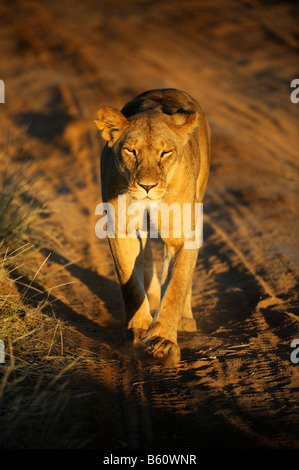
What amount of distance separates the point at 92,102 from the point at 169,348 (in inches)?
404

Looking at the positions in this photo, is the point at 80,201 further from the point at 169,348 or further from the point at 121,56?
the point at 121,56

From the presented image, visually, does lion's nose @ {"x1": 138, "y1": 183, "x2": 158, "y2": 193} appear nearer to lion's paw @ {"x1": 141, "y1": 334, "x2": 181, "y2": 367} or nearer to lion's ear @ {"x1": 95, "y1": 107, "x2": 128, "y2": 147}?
lion's ear @ {"x1": 95, "y1": 107, "x2": 128, "y2": 147}

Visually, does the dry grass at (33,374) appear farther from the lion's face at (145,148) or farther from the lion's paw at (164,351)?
the lion's face at (145,148)

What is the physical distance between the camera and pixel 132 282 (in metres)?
5.20

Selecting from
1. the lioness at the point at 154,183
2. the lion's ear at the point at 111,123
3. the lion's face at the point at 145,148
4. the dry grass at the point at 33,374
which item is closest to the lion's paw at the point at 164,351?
the lioness at the point at 154,183

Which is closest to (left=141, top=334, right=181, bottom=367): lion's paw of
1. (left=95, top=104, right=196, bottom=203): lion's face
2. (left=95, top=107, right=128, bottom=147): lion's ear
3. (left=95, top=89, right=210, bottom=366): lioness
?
(left=95, top=89, right=210, bottom=366): lioness

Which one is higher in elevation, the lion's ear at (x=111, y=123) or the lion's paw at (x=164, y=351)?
the lion's ear at (x=111, y=123)

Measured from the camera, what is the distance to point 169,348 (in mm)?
4527

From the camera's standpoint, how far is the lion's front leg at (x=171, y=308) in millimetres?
4520

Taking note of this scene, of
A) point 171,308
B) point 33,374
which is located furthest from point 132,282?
point 33,374

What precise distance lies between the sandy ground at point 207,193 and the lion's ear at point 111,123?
159 cm

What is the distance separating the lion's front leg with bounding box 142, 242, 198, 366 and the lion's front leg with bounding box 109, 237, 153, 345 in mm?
233

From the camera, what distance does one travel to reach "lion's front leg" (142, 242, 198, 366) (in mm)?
4520
